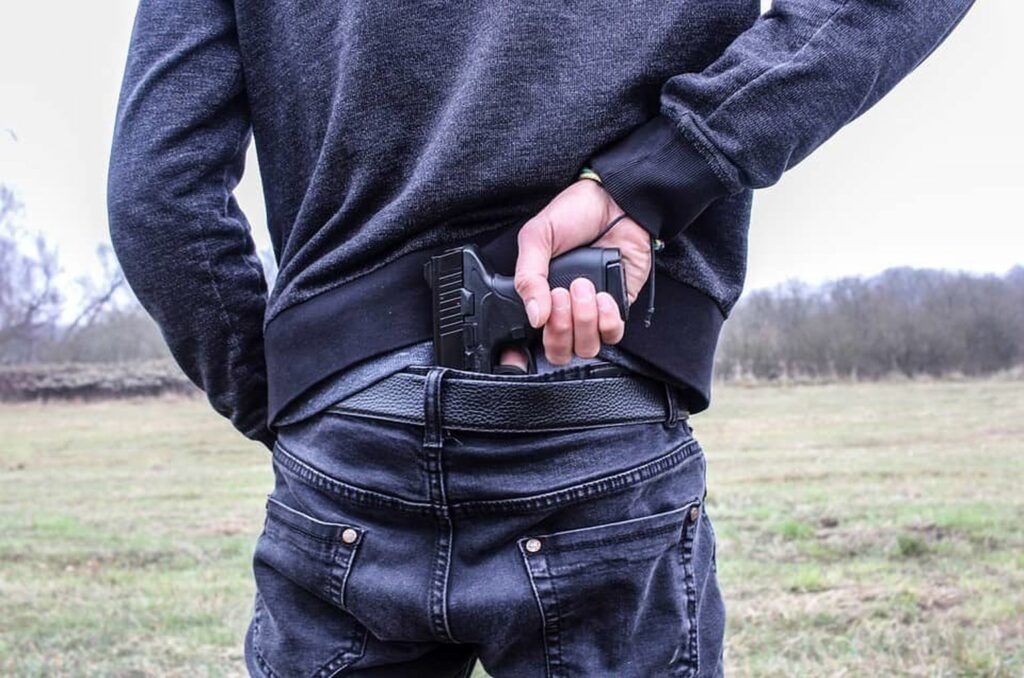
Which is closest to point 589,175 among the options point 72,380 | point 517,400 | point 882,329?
point 517,400

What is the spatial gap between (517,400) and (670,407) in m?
0.11

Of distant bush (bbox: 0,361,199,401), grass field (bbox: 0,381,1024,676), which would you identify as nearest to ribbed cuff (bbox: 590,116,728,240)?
grass field (bbox: 0,381,1024,676)

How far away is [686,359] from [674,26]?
21cm

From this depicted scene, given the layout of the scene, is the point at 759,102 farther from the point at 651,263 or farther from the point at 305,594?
the point at 305,594

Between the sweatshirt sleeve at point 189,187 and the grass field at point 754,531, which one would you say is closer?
the sweatshirt sleeve at point 189,187

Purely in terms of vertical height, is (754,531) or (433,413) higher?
(433,413)

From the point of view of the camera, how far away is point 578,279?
1.72ft

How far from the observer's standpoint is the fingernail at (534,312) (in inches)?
20.3

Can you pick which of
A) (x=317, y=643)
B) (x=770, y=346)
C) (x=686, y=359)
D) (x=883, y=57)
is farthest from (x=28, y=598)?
(x=770, y=346)

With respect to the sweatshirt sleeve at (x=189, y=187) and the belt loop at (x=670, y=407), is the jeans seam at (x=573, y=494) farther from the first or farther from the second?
the sweatshirt sleeve at (x=189, y=187)

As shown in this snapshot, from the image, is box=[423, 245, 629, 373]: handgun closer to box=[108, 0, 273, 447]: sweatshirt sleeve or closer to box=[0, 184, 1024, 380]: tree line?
box=[108, 0, 273, 447]: sweatshirt sleeve

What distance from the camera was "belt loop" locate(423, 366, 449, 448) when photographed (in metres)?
0.54

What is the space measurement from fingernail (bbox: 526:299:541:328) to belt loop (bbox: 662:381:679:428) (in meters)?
0.12

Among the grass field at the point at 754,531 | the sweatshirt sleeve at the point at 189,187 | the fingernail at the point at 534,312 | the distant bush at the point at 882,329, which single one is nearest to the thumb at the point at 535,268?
the fingernail at the point at 534,312
